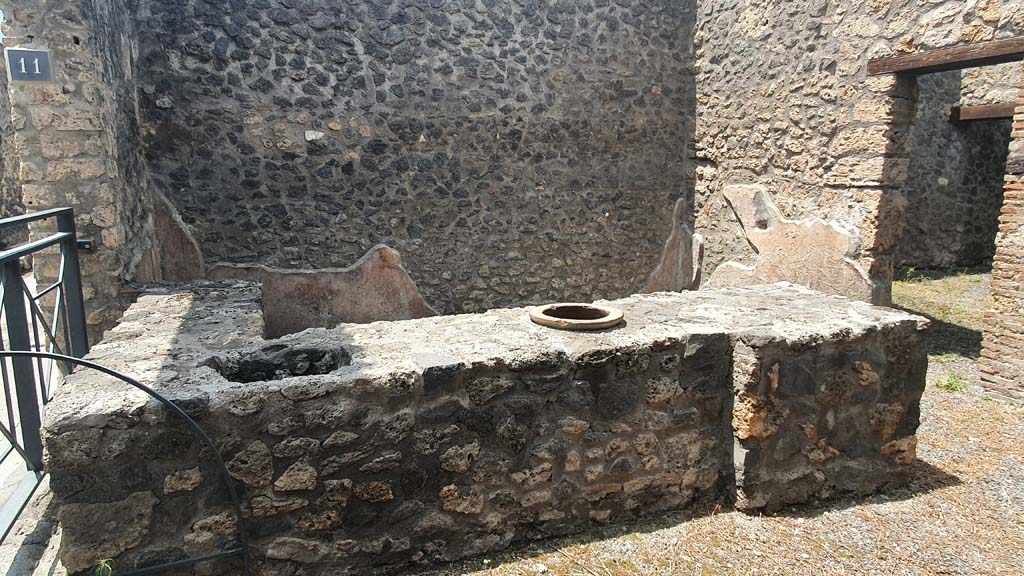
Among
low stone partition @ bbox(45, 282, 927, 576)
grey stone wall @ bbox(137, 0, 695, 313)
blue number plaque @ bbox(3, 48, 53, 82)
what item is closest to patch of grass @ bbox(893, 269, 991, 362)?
low stone partition @ bbox(45, 282, 927, 576)

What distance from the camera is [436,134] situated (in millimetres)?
6371

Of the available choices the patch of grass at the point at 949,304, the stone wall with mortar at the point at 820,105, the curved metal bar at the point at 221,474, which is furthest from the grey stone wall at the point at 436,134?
the curved metal bar at the point at 221,474

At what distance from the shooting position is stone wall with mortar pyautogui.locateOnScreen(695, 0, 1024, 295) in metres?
5.03

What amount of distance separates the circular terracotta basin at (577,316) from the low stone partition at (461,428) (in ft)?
0.22

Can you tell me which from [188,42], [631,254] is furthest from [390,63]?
[631,254]

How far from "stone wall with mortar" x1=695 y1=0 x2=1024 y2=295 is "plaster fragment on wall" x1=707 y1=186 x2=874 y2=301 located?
88 mm

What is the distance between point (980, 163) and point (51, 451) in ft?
40.0

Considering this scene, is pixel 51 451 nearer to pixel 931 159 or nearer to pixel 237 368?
pixel 237 368

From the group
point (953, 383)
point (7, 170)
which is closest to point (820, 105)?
point (953, 383)

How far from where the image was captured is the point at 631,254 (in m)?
7.46

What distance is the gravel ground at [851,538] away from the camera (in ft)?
8.45

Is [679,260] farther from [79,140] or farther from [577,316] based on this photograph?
[79,140]

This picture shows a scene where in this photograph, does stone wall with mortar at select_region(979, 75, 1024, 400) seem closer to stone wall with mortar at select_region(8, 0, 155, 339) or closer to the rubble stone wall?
stone wall with mortar at select_region(8, 0, 155, 339)

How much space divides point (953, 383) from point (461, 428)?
4146mm
